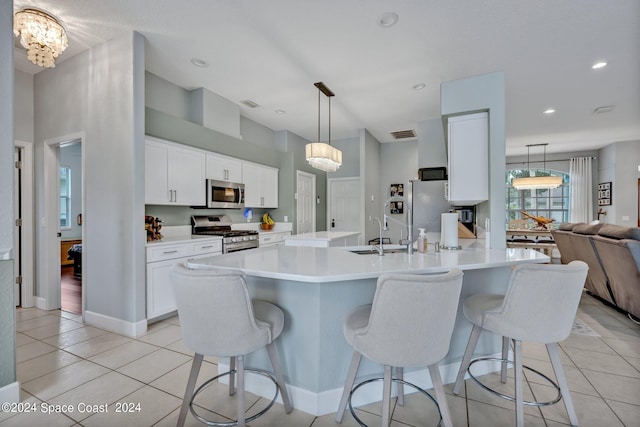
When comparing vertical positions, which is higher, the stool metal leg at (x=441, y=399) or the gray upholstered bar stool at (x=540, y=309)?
the gray upholstered bar stool at (x=540, y=309)

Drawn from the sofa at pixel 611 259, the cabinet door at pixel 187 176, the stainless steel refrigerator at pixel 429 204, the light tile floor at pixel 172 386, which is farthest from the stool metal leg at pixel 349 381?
the stainless steel refrigerator at pixel 429 204

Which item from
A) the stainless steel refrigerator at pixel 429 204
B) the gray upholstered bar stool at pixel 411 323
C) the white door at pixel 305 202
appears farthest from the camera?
the white door at pixel 305 202

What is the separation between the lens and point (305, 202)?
638 cm

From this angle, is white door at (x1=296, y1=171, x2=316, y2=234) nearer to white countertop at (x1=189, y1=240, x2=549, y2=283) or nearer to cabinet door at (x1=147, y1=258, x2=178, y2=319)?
cabinet door at (x1=147, y1=258, x2=178, y2=319)

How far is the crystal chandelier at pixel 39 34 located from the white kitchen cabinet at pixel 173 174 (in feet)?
3.42

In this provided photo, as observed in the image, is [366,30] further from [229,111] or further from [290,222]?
[290,222]

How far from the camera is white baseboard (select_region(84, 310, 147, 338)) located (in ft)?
9.11

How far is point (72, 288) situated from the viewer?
445 centimetres

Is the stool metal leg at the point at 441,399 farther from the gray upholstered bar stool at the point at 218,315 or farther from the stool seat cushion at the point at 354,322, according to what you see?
the gray upholstered bar stool at the point at 218,315

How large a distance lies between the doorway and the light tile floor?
102cm

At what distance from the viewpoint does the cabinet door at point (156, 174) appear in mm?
3248

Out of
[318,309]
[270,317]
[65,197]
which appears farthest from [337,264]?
[65,197]

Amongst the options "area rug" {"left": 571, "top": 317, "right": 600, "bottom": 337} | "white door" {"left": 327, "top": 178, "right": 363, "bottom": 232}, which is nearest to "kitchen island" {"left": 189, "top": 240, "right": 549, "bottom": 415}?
"area rug" {"left": 571, "top": 317, "right": 600, "bottom": 337}

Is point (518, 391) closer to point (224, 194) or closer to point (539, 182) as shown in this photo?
point (224, 194)
